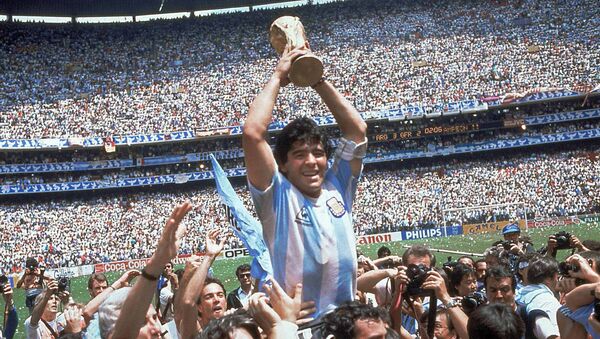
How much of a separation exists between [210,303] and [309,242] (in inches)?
59.5

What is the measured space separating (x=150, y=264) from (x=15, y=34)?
60.2 meters

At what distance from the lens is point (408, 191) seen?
49031 millimetres

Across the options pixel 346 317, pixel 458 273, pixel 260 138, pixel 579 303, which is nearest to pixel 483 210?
pixel 458 273

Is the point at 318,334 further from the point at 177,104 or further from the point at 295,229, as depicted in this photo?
the point at 177,104

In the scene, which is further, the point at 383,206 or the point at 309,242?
the point at 383,206

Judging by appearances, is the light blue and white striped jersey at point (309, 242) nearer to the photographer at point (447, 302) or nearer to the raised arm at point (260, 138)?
the raised arm at point (260, 138)

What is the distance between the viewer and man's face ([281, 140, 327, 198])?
387 cm

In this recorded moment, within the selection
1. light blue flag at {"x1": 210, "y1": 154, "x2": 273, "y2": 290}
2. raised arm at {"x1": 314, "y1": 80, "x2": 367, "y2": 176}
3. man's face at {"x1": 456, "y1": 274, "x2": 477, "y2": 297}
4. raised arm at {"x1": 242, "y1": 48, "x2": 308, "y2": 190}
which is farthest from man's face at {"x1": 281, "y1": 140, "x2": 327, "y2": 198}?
man's face at {"x1": 456, "y1": 274, "x2": 477, "y2": 297}

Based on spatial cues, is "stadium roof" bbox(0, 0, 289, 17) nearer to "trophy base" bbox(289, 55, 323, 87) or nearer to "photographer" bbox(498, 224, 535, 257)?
"photographer" bbox(498, 224, 535, 257)

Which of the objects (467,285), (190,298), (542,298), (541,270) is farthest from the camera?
(467,285)

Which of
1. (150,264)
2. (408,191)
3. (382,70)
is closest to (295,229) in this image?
(150,264)

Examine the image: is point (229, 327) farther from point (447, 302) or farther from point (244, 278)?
point (244, 278)

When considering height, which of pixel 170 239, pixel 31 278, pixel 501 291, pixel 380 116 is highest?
pixel 380 116

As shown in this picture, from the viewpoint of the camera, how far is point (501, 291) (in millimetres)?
5453
